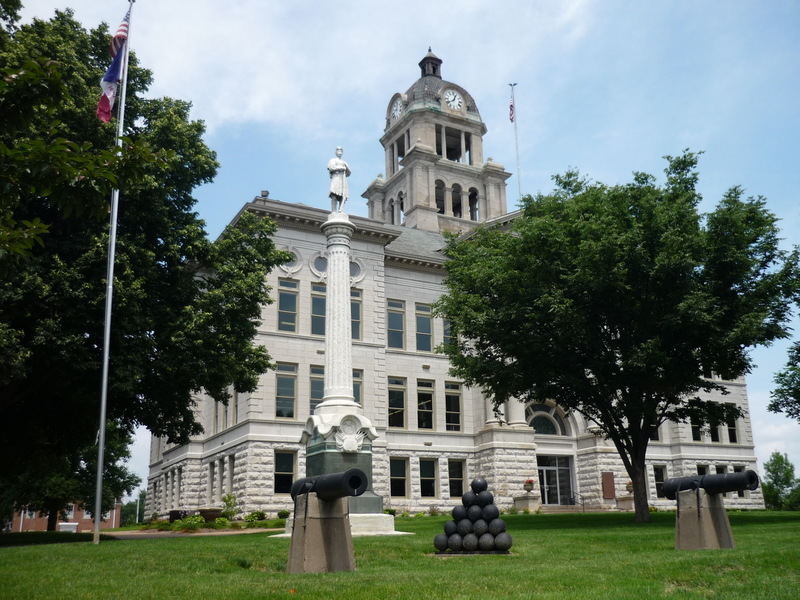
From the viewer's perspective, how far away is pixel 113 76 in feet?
76.3

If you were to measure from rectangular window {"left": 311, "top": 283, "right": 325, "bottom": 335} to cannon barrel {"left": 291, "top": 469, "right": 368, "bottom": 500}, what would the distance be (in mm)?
29792

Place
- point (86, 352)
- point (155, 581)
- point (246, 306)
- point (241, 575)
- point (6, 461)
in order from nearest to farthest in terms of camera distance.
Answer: point (155, 581)
point (241, 575)
point (86, 352)
point (246, 306)
point (6, 461)

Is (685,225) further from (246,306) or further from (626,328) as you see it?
(246,306)

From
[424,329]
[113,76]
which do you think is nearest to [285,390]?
[424,329]

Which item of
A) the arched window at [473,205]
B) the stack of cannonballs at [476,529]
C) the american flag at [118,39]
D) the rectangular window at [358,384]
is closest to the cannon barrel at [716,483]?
the stack of cannonballs at [476,529]

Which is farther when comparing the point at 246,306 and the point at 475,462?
the point at 475,462

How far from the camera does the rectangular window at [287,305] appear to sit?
4187cm

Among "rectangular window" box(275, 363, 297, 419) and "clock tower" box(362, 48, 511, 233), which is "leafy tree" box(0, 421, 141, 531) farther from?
"clock tower" box(362, 48, 511, 233)

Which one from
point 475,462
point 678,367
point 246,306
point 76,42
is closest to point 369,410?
point 475,462

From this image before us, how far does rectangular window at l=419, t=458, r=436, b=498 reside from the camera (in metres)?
44.2

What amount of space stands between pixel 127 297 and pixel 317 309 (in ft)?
66.6

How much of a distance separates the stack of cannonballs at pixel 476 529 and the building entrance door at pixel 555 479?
32753 mm

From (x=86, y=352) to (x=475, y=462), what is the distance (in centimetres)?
2744

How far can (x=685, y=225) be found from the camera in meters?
25.3
